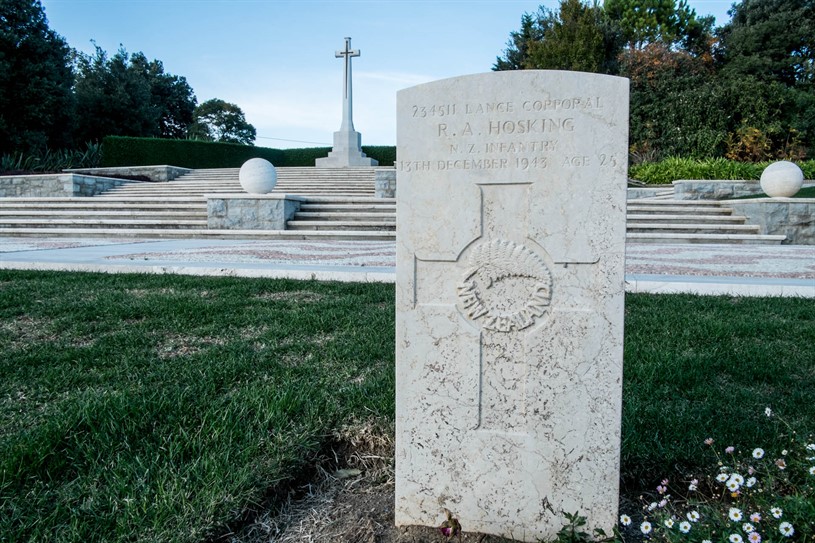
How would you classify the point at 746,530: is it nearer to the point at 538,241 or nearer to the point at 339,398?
the point at 538,241

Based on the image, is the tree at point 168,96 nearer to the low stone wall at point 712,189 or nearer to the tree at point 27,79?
the tree at point 27,79

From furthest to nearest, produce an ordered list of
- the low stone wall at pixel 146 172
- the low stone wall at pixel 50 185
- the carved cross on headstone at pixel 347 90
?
the carved cross on headstone at pixel 347 90, the low stone wall at pixel 146 172, the low stone wall at pixel 50 185

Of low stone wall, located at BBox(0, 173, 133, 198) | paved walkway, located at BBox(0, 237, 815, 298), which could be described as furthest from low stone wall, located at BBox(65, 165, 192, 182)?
paved walkway, located at BBox(0, 237, 815, 298)

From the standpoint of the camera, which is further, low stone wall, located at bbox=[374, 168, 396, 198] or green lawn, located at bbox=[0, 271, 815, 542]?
low stone wall, located at bbox=[374, 168, 396, 198]

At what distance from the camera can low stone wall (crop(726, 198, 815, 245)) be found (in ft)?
31.5

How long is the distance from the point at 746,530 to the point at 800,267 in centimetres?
586

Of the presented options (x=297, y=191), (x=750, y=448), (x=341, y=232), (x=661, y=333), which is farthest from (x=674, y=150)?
(x=750, y=448)

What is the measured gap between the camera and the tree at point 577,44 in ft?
80.4

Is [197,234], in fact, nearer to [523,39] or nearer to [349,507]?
[349,507]

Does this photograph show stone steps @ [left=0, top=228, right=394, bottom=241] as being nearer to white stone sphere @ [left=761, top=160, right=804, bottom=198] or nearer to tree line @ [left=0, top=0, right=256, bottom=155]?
white stone sphere @ [left=761, top=160, right=804, bottom=198]

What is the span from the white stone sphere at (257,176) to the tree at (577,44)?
17.1 m

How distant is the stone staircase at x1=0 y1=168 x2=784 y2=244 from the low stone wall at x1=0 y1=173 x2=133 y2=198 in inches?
22.9

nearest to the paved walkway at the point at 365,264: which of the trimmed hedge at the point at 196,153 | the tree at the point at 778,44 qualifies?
the trimmed hedge at the point at 196,153

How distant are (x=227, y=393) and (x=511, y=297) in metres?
1.46
